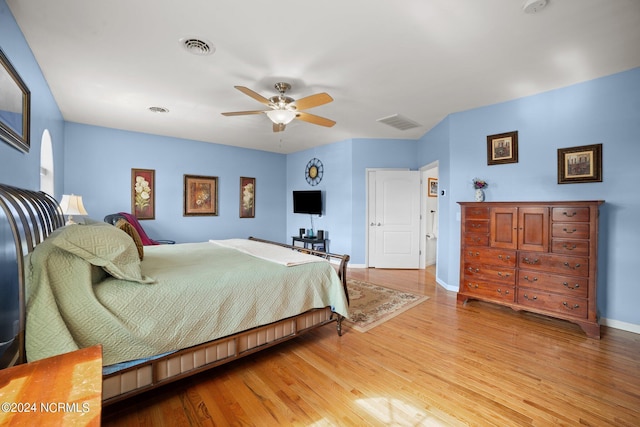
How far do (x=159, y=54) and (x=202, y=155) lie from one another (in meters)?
3.30

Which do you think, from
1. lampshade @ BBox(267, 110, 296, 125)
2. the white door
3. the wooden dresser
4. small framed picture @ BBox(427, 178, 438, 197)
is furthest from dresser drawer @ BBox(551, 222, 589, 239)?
small framed picture @ BBox(427, 178, 438, 197)

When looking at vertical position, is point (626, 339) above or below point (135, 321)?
below

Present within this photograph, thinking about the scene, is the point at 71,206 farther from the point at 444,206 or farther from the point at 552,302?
the point at 552,302

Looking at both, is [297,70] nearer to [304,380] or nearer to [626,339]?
[304,380]

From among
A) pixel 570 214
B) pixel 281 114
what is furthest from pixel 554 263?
pixel 281 114

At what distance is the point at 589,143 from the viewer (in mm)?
2938

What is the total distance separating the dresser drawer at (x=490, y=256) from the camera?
307cm

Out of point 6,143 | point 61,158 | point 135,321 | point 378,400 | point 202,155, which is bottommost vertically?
point 378,400

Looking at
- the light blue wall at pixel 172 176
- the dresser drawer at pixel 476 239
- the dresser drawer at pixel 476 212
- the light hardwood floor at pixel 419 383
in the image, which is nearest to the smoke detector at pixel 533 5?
the dresser drawer at pixel 476 212

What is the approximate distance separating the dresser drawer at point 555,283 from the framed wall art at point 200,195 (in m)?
5.26

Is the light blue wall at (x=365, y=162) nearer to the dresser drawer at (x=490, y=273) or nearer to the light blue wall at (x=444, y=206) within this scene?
the light blue wall at (x=444, y=206)

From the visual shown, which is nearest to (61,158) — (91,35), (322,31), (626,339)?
(91,35)

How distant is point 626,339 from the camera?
2.57m

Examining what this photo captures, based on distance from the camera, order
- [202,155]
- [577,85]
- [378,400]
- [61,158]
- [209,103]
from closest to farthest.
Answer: [378,400], [577,85], [209,103], [61,158], [202,155]
